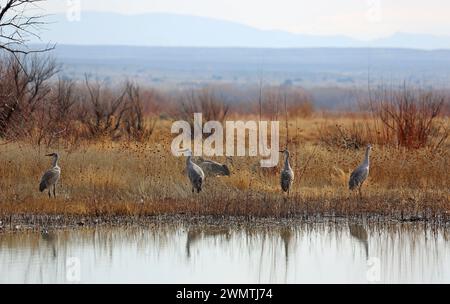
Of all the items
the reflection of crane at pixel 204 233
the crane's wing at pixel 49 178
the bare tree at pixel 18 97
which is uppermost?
the bare tree at pixel 18 97

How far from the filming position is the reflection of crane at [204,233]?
14172mm

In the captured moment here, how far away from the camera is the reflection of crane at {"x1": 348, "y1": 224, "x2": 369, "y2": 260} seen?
1394cm

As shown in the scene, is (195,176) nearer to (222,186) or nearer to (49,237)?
(222,186)

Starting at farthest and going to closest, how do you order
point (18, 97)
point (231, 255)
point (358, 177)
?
point (18, 97)
point (358, 177)
point (231, 255)

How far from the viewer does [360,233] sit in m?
14.6

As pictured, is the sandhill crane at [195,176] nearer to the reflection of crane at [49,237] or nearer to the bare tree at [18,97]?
the reflection of crane at [49,237]

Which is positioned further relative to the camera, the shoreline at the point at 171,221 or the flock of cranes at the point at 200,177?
the flock of cranes at the point at 200,177

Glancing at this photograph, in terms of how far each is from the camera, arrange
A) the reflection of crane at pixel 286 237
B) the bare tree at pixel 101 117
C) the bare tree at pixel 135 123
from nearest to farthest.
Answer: the reflection of crane at pixel 286 237, the bare tree at pixel 101 117, the bare tree at pixel 135 123

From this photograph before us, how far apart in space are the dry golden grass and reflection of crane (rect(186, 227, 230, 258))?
83 centimetres

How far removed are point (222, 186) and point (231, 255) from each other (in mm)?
4755

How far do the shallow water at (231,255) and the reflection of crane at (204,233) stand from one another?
1 cm

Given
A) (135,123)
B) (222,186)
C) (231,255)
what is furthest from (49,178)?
(135,123)

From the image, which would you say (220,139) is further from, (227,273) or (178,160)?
(227,273)

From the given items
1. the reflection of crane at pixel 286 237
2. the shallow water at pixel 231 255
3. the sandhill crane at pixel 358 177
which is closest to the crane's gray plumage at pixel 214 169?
the sandhill crane at pixel 358 177
